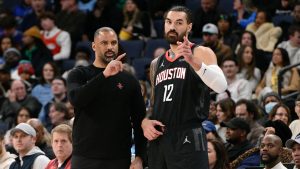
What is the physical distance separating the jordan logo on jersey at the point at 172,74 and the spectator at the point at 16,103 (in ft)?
21.0

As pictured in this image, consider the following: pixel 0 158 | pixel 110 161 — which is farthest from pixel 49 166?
pixel 110 161

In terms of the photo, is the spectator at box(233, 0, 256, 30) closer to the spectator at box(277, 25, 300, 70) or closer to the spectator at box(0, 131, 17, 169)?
the spectator at box(277, 25, 300, 70)

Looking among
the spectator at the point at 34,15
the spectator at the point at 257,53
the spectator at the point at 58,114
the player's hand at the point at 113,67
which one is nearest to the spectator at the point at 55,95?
the spectator at the point at 58,114

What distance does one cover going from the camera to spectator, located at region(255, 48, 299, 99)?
12062 mm

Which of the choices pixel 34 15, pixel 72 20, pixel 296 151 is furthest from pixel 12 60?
pixel 296 151

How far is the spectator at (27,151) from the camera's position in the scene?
884 cm

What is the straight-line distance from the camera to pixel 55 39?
15.1 m

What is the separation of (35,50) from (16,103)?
7.13 ft

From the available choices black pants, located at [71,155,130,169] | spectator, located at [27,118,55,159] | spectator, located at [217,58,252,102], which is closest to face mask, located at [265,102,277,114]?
spectator, located at [217,58,252,102]

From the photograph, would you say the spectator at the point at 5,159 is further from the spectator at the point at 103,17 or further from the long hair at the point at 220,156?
the spectator at the point at 103,17

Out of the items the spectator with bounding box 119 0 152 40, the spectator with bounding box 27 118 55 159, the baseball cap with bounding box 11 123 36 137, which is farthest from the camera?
the spectator with bounding box 119 0 152 40

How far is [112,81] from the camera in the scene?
6.66 m

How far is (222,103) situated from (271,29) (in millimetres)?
2733

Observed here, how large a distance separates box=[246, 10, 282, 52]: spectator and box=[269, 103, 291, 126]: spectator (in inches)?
123
